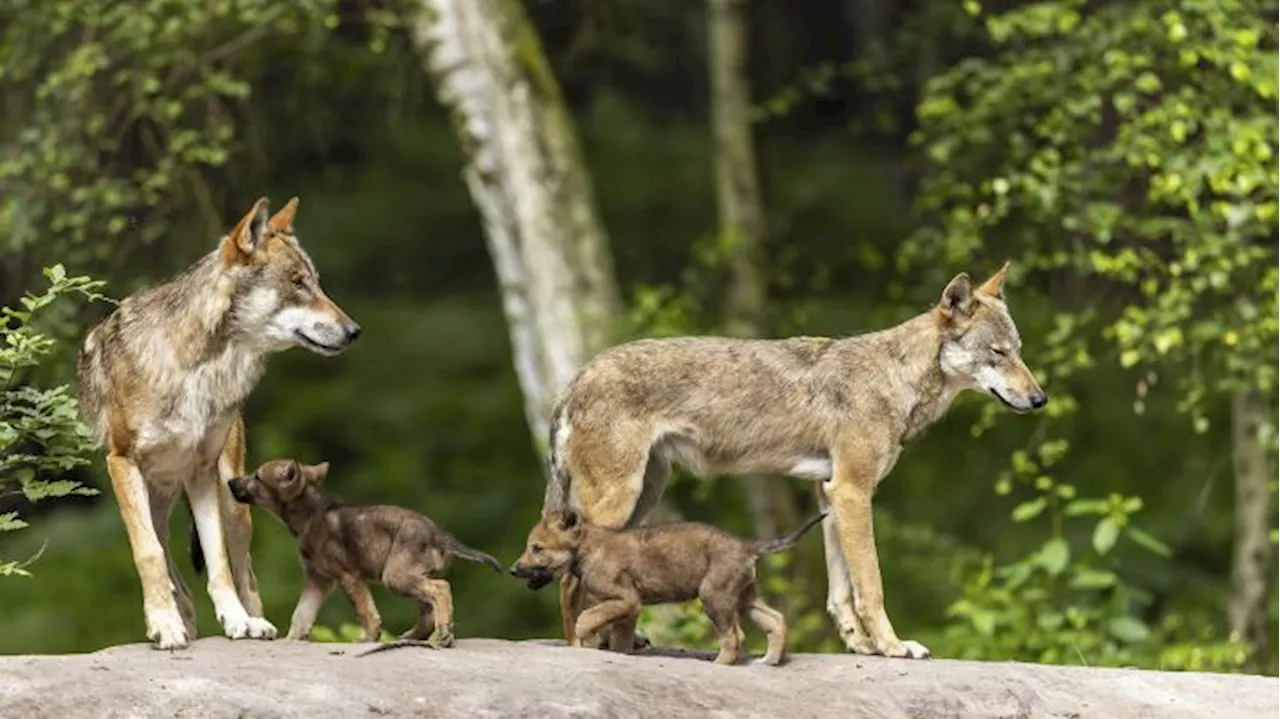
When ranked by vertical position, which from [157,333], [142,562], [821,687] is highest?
[157,333]

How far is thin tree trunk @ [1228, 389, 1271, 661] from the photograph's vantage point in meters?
16.4

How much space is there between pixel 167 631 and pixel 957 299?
3.94m

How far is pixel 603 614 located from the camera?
977 centimetres

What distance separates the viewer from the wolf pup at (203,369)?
9961mm

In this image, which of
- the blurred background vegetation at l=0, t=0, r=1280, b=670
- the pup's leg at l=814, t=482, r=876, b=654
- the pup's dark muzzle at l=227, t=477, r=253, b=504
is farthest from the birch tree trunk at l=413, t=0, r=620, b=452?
the pup's dark muzzle at l=227, t=477, r=253, b=504

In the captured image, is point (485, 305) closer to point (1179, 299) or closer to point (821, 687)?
point (1179, 299)

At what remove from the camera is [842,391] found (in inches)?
426

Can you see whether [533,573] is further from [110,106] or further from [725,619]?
[110,106]

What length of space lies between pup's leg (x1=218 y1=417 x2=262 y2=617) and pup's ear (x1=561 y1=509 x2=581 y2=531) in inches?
64.7

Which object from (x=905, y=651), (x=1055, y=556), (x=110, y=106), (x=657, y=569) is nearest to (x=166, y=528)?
(x=657, y=569)

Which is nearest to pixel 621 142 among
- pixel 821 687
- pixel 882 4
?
pixel 882 4

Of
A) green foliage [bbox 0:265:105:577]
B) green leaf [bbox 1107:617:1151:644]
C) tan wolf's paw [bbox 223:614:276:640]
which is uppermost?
green foliage [bbox 0:265:105:577]

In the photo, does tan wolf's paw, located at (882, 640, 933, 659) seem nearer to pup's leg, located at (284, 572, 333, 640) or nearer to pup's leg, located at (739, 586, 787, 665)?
pup's leg, located at (739, 586, 787, 665)

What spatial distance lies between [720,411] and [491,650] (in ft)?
5.83
